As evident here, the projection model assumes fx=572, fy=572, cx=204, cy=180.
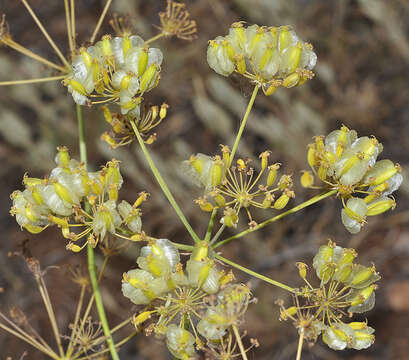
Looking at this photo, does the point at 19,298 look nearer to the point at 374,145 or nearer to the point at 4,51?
the point at 4,51

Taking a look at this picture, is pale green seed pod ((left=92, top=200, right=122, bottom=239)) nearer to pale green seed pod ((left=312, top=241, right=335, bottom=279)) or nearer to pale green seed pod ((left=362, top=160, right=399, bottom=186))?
pale green seed pod ((left=312, top=241, right=335, bottom=279))

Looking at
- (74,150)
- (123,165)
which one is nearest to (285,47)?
(123,165)

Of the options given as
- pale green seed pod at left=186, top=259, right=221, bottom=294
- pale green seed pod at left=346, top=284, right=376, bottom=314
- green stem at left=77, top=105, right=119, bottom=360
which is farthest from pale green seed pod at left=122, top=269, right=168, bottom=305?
pale green seed pod at left=346, top=284, right=376, bottom=314

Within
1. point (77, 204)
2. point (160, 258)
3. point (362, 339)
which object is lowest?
point (362, 339)

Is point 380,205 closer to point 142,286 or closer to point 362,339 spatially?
point 362,339

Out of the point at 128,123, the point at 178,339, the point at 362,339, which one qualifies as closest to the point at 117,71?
the point at 128,123

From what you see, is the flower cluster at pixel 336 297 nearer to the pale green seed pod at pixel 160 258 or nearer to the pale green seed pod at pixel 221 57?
the pale green seed pod at pixel 160 258
